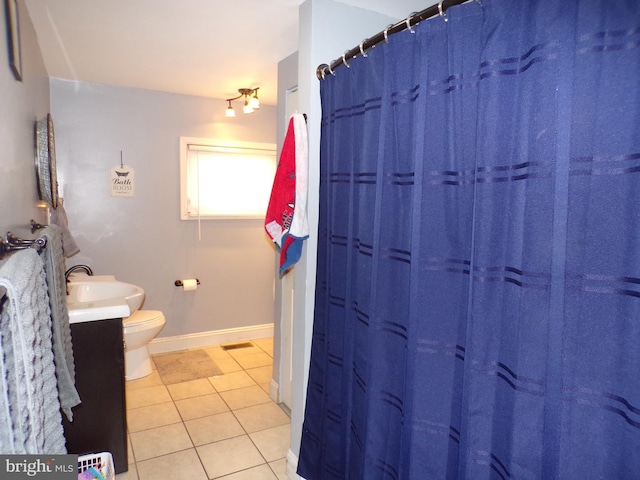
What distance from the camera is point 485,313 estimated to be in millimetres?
1006

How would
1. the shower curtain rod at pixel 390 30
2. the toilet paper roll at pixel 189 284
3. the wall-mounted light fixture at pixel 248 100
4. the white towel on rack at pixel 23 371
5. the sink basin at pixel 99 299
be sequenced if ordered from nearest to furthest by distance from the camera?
the white towel on rack at pixel 23 371, the shower curtain rod at pixel 390 30, the sink basin at pixel 99 299, the wall-mounted light fixture at pixel 248 100, the toilet paper roll at pixel 189 284

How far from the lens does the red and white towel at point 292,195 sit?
1.74 m

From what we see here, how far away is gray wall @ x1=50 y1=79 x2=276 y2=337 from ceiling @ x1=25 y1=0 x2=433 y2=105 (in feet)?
0.85

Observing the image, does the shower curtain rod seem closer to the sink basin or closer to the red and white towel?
the red and white towel

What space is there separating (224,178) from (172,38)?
1586mm

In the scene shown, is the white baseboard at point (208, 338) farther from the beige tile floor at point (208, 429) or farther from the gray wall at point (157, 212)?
the beige tile floor at point (208, 429)

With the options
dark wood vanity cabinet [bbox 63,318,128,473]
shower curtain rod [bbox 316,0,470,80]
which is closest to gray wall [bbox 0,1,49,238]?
dark wood vanity cabinet [bbox 63,318,128,473]

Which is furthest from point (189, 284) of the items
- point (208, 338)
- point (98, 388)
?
point (98, 388)

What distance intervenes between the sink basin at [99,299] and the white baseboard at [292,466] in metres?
1.08

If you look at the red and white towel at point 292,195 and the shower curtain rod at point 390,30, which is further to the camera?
the red and white towel at point 292,195

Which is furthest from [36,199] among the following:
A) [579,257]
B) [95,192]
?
[579,257]

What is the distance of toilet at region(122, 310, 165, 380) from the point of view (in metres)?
2.80

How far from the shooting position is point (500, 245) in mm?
981

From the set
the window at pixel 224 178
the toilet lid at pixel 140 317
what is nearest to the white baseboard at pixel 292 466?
the toilet lid at pixel 140 317
